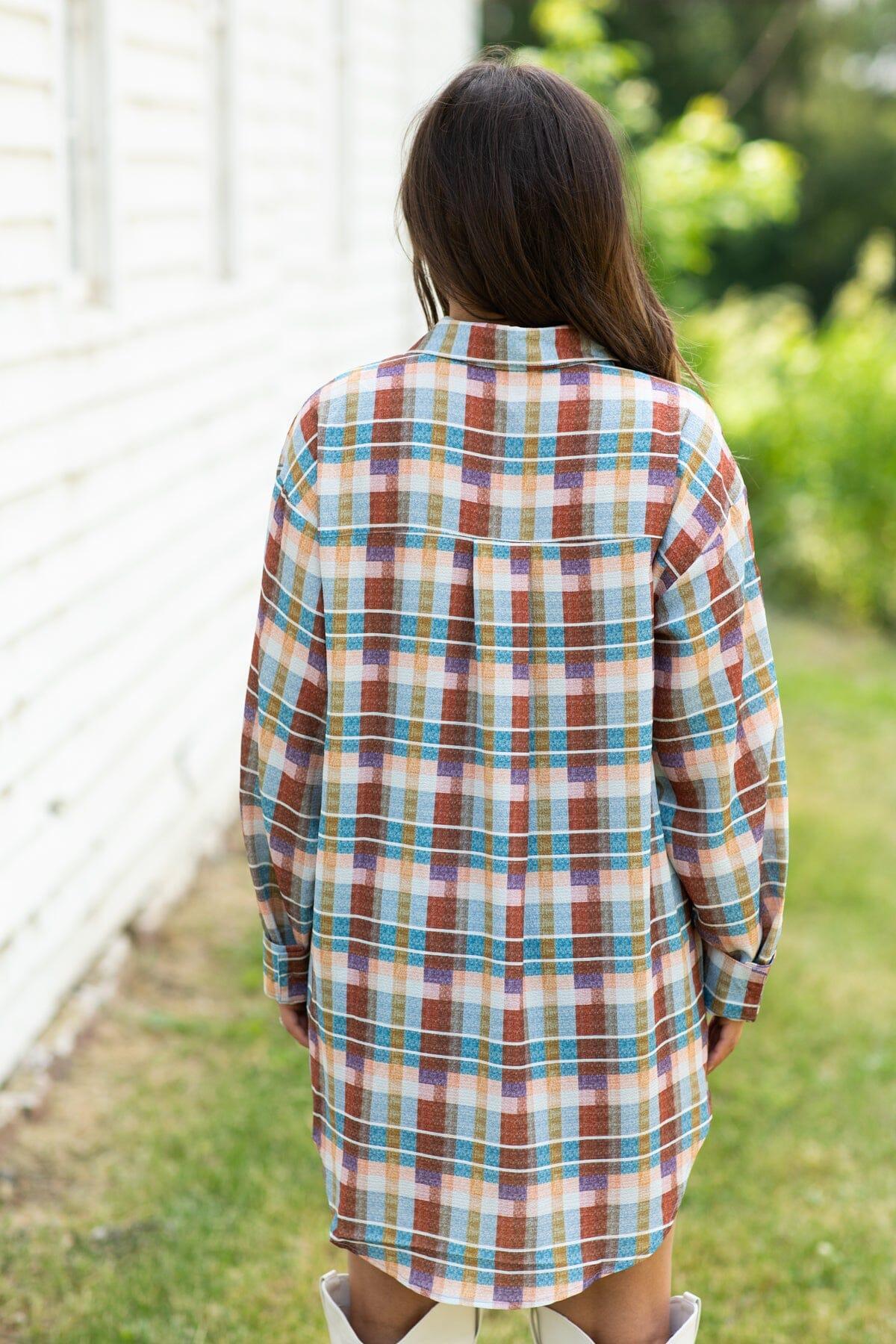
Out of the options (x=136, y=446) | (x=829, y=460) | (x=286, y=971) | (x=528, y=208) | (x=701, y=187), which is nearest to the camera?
(x=528, y=208)

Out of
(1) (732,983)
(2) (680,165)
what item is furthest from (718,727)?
(2) (680,165)

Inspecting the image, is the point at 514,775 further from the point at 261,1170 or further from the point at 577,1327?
the point at 261,1170

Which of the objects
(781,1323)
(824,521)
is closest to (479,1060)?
(781,1323)

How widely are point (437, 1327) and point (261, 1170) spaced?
4.96ft

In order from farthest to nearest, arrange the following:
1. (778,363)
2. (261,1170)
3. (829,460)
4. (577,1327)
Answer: (778,363)
(829,460)
(261,1170)
(577,1327)

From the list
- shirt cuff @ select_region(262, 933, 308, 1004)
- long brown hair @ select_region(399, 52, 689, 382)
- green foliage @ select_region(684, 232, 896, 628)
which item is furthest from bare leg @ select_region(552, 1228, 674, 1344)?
green foliage @ select_region(684, 232, 896, 628)

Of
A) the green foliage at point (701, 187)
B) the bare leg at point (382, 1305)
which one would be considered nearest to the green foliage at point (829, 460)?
the green foliage at point (701, 187)

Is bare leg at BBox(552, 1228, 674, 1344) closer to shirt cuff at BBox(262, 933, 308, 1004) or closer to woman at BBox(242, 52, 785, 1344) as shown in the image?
woman at BBox(242, 52, 785, 1344)

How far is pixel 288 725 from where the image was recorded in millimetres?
1636

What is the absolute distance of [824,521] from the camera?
9.07 metres

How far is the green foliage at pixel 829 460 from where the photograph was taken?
29.2ft

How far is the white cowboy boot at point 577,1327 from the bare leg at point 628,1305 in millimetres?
15

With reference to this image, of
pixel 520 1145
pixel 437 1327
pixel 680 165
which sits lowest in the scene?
pixel 437 1327

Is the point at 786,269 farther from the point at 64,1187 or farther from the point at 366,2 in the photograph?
the point at 64,1187
